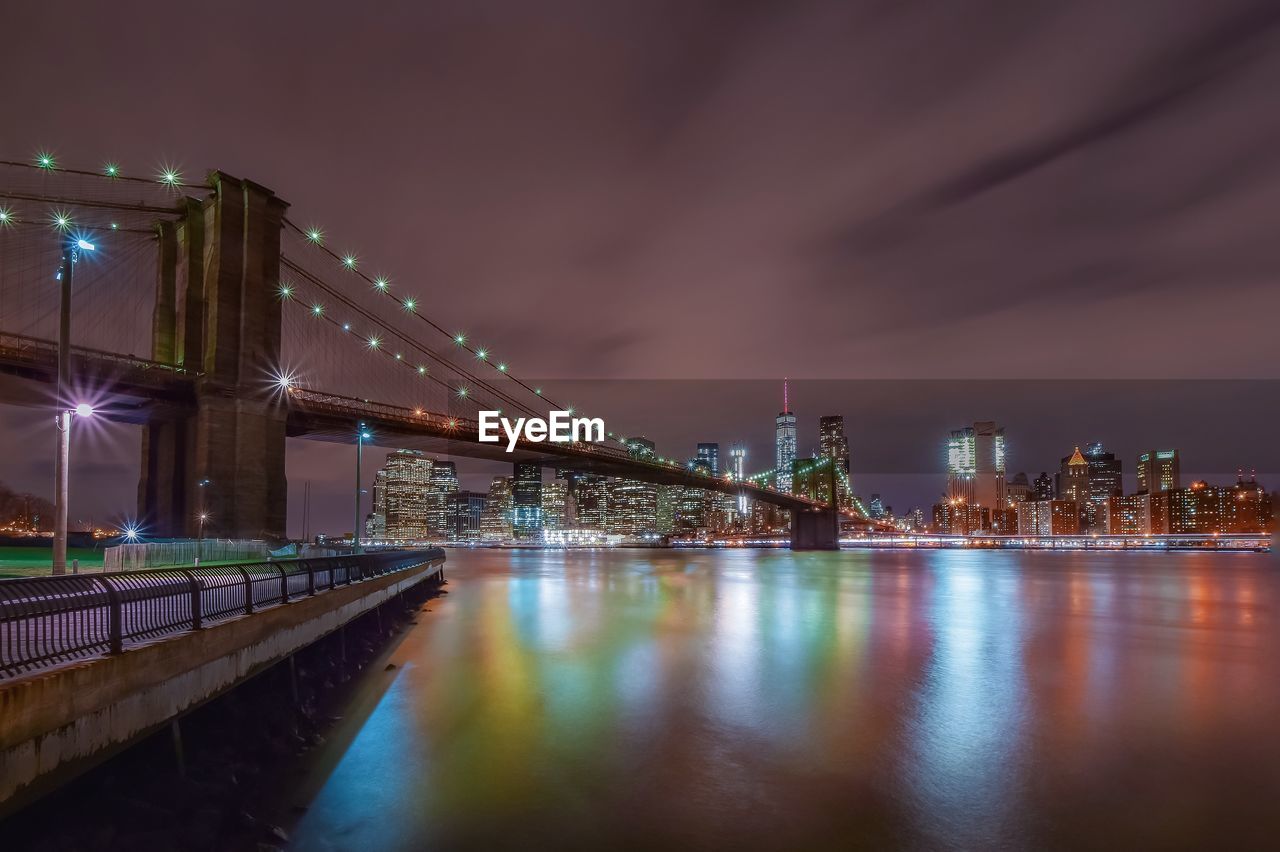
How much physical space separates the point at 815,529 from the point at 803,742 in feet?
371

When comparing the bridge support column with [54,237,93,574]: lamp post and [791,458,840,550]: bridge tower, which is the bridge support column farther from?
[54,237,93,574]: lamp post

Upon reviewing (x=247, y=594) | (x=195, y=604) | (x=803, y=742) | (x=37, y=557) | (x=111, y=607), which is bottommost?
(x=803, y=742)

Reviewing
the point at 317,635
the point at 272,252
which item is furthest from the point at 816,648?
the point at 272,252

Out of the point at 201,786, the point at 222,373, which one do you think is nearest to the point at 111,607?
the point at 201,786

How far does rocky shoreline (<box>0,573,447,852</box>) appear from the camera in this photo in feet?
23.0

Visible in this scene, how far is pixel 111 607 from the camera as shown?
25.3 feet

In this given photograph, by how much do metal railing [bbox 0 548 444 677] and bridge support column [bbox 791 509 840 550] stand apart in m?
113

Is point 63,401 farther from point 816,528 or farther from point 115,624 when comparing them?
point 816,528

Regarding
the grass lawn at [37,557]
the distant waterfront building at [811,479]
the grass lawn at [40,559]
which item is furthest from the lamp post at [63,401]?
the distant waterfront building at [811,479]

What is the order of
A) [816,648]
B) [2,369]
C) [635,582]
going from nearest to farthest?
[816,648] < [2,369] < [635,582]

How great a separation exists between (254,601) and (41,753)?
704 centimetres

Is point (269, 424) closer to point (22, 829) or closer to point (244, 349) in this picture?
point (244, 349)

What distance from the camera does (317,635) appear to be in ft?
51.3

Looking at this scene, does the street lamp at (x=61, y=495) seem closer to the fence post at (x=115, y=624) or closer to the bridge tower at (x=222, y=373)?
the fence post at (x=115, y=624)
